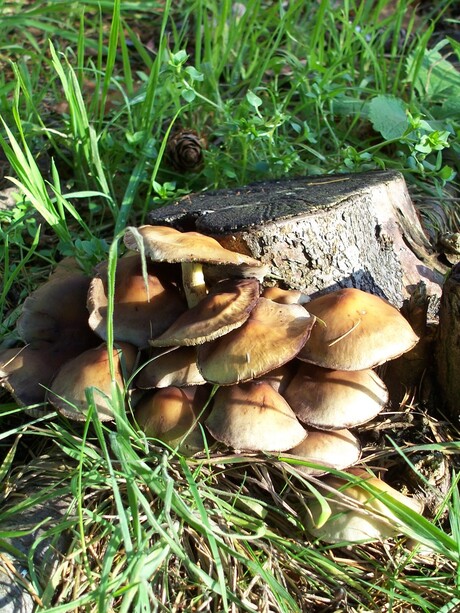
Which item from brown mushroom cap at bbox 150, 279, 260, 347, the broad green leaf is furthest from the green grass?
brown mushroom cap at bbox 150, 279, 260, 347

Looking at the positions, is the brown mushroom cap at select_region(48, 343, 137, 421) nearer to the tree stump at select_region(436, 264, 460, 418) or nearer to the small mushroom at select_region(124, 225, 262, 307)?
the small mushroom at select_region(124, 225, 262, 307)

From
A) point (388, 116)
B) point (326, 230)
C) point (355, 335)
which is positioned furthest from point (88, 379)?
point (388, 116)

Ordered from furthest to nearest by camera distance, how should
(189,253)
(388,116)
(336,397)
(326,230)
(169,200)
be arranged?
(388,116)
(169,200)
(326,230)
(336,397)
(189,253)

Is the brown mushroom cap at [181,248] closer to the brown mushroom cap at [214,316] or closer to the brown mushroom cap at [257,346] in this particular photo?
the brown mushroom cap at [214,316]

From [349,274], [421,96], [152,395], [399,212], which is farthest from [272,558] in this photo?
[421,96]

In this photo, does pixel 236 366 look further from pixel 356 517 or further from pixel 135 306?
pixel 356 517

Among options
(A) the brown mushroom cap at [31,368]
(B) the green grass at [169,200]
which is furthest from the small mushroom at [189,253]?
(A) the brown mushroom cap at [31,368]

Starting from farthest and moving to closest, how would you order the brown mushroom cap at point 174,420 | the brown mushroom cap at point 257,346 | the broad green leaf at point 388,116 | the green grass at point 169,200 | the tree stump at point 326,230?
the broad green leaf at point 388,116, the tree stump at point 326,230, the brown mushroom cap at point 174,420, the brown mushroom cap at point 257,346, the green grass at point 169,200

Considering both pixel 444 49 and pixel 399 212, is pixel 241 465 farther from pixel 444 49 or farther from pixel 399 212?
pixel 444 49
